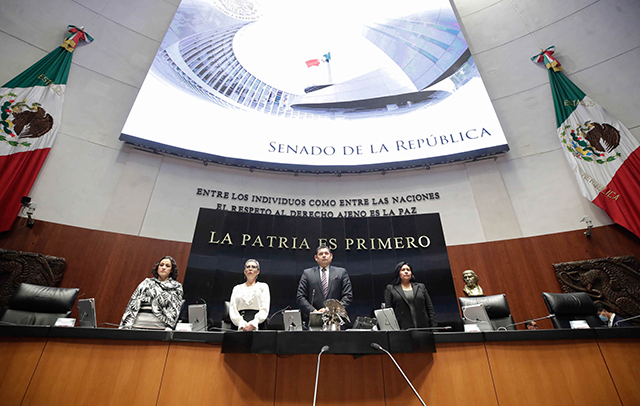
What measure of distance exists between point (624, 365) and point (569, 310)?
4.01 feet

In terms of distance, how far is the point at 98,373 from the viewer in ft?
6.45

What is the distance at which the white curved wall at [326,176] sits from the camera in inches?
221

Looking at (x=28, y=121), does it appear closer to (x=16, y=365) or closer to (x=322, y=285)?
(x=16, y=365)

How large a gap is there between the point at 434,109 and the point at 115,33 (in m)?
7.28

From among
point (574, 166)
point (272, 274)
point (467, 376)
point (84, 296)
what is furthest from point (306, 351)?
point (574, 166)

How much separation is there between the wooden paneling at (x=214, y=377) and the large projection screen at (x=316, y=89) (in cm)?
512

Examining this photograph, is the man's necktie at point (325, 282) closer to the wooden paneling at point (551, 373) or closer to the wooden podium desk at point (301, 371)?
the wooden podium desk at point (301, 371)

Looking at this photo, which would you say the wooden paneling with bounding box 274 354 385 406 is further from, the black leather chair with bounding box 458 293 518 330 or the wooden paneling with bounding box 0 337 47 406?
the black leather chair with bounding box 458 293 518 330

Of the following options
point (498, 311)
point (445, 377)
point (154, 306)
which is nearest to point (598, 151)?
point (498, 311)

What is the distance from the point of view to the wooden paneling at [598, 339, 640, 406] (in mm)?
1911

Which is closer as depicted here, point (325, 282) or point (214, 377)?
point (214, 377)

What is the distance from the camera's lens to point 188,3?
6.97 meters

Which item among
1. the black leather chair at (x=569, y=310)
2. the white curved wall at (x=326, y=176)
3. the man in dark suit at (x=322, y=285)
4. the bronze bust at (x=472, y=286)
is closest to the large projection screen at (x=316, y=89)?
the white curved wall at (x=326, y=176)

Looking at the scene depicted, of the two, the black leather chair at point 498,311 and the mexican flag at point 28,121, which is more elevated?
→ the mexican flag at point 28,121
